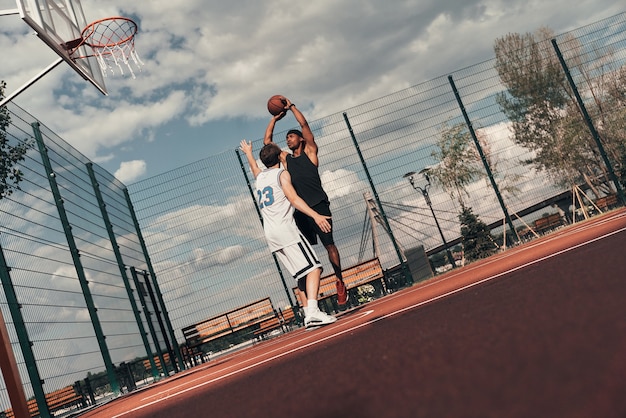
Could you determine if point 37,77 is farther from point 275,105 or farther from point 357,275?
point 357,275

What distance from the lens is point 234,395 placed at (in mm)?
2549

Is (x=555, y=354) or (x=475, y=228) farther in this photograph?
(x=475, y=228)

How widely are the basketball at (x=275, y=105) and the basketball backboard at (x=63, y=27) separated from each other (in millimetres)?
2856

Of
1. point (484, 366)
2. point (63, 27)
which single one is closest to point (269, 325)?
point (63, 27)

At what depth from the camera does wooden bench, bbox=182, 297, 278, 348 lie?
10578 mm

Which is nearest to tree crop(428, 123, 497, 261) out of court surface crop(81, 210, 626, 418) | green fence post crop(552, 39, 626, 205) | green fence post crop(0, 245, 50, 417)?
green fence post crop(552, 39, 626, 205)

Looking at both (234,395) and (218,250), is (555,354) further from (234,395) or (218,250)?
(218,250)

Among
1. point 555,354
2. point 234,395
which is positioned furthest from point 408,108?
point 555,354

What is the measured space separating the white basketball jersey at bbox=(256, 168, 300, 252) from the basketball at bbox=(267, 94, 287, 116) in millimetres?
1074

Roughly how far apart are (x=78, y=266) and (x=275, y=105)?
15.7ft

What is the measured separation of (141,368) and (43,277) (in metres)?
3.31

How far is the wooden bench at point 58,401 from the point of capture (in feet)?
21.6

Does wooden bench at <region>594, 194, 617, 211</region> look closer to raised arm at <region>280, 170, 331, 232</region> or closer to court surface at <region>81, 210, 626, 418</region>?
raised arm at <region>280, 170, 331, 232</region>

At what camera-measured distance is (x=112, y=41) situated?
779cm
